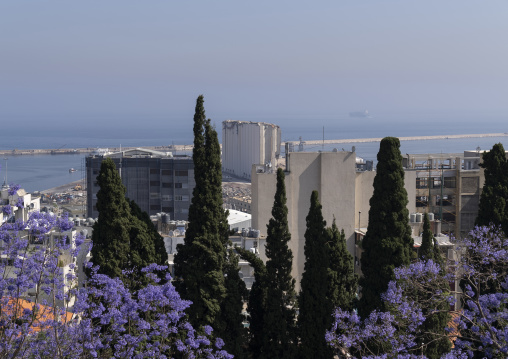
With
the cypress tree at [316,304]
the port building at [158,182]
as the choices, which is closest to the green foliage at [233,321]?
the cypress tree at [316,304]

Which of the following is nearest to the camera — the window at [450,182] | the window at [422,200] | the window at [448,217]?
the window at [450,182]

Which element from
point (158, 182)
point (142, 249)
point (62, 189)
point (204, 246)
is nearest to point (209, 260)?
point (204, 246)

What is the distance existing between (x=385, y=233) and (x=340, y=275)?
50.4 inches

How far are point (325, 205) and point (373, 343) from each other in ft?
39.4

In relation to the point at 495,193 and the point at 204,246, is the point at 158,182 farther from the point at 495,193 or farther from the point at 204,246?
the point at 495,193

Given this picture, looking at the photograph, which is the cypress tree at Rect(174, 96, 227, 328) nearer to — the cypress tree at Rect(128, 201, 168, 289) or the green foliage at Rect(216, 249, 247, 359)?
the green foliage at Rect(216, 249, 247, 359)

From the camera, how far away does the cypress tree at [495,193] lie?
1761 centimetres

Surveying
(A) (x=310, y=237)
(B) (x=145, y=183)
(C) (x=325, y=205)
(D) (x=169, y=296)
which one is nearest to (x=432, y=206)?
(C) (x=325, y=205)

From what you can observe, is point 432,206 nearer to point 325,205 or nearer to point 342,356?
point 325,205

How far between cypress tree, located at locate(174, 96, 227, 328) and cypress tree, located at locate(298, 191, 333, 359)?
169 centimetres

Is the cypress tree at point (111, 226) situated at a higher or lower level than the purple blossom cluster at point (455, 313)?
higher

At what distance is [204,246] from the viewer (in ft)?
54.7

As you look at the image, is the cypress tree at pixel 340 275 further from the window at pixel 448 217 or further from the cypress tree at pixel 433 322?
the window at pixel 448 217

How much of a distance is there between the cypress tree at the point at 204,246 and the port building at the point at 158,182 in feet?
107
